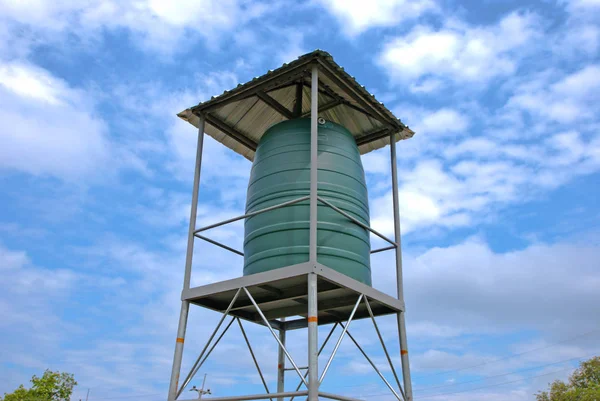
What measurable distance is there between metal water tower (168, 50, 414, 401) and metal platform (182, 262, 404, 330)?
2 cm

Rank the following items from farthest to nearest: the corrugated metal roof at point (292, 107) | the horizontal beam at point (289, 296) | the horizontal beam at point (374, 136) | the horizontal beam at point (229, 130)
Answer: the horizontal beam at point (374, 136), the horizontal beam at point (229, 130), the corrugated metal roof at point (292, 107), the horizontal beam at point (289, 296)

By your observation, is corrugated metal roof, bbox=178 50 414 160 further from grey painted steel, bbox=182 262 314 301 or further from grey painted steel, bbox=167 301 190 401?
grey painted steel, bbox=167 301 190 401

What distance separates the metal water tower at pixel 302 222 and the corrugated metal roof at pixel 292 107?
3 centimetres

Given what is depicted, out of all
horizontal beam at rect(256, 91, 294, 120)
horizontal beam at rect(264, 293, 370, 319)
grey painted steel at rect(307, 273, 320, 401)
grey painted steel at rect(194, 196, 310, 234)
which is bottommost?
grey painted steel at rect(307, 273, 320, 401)

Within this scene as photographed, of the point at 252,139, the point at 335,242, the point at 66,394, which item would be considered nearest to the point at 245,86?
the point at 252,139

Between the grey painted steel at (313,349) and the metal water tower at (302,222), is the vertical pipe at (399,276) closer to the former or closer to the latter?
the metal water tower at (302,222)

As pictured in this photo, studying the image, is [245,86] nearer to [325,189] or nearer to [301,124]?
[301,124]

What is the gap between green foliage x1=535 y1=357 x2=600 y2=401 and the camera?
4153 centimetres

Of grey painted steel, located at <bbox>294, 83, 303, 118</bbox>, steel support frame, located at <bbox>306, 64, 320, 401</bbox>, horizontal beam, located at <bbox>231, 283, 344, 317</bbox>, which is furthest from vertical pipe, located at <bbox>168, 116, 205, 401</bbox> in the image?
steel support frame, located at <bbox>306, 64, 320, 401</bbox>

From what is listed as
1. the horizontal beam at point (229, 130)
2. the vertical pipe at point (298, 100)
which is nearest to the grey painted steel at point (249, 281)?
the horizontal beam at point (229, 130)

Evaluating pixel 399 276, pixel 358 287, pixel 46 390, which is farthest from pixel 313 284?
pixel 46 390

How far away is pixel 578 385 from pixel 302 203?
1707 inches

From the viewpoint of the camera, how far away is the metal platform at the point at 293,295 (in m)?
9.71

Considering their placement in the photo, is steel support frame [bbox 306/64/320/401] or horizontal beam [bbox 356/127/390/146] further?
horizontal beam [bbox 356/127/390/146]
